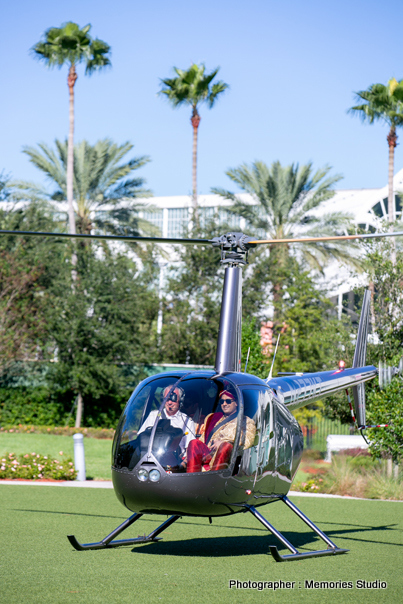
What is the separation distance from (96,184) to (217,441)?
28.1m

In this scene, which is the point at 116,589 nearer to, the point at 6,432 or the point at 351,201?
the point at 6,432

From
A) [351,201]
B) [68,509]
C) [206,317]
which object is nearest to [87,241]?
[206,317]

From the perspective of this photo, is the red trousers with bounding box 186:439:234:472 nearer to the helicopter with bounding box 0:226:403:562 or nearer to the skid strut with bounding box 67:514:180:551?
the helicopter with bounding box 0:226:403:562

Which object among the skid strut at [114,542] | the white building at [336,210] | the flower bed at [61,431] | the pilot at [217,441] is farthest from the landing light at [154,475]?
the white building at [336,210]

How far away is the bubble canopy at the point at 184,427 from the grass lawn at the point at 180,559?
109 centimetres

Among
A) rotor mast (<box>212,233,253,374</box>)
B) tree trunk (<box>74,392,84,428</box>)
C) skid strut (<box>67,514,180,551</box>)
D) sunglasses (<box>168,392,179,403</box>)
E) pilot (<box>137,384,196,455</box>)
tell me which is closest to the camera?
pilot (<box>137,384,196,455</box>)

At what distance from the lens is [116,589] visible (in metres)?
6.25

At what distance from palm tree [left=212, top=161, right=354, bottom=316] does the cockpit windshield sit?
79.8 ft

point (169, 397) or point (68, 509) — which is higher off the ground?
point (169, 397)

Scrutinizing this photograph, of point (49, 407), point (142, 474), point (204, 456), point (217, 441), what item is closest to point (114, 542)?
point (142, 474)

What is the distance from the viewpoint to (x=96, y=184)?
110 feet

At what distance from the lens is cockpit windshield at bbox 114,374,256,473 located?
6863mm

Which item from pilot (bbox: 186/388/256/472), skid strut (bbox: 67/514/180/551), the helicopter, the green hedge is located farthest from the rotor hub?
the green hedge

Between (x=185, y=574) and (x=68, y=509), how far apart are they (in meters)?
5.44
